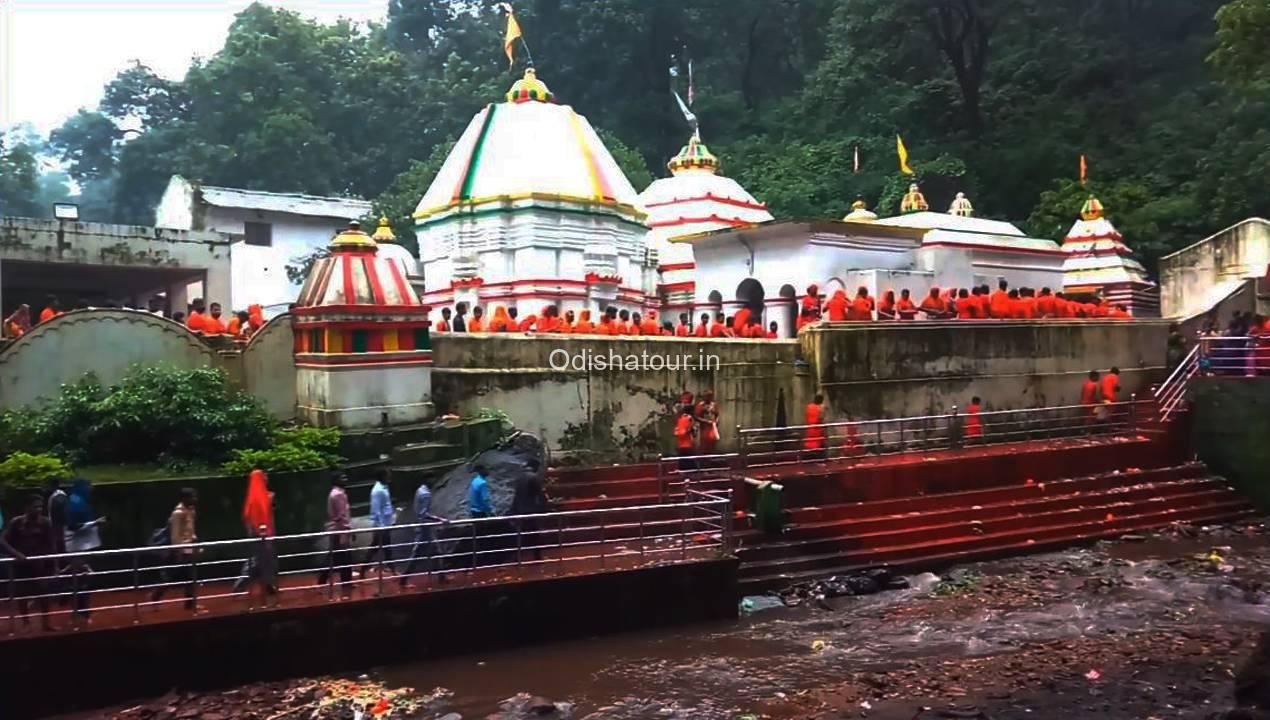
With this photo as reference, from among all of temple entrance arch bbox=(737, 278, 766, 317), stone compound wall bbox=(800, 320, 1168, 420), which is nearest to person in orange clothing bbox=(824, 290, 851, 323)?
stone compound wall bbox=(800, 320, 1168, 420)

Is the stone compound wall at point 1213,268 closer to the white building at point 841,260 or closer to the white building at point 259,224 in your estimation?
the white building at point 841,260

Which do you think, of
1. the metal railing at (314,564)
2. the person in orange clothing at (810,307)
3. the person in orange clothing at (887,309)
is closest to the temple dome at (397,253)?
the person in orange clothing at (810,307)

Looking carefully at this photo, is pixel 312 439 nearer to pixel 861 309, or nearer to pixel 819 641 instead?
pixel 819 641

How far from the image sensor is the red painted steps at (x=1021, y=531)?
37.4ft

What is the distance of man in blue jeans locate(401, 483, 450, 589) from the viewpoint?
353 inches

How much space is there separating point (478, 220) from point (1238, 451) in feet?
46.8

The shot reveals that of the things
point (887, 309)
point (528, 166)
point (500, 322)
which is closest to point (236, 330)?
point (500, 322)

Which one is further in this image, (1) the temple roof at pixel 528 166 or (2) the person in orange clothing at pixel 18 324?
(1) the temple roof at pixel 528 166

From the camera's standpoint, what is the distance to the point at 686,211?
83.4 ft

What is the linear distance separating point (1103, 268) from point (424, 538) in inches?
875

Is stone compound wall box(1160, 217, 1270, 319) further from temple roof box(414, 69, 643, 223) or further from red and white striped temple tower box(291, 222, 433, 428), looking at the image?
red and white striped temple tower box(291, 222, 433, 428)

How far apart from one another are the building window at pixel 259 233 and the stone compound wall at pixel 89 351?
1882cm

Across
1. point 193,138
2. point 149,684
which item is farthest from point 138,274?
point 193,138

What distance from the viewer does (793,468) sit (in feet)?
43.4
